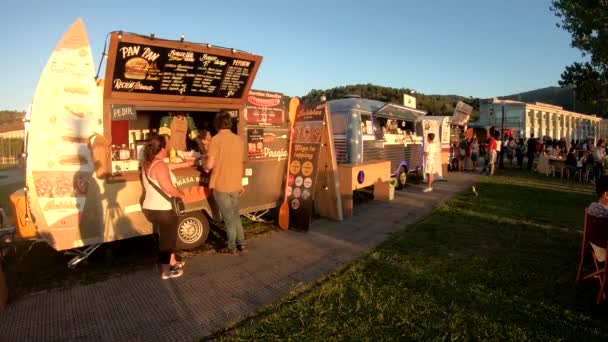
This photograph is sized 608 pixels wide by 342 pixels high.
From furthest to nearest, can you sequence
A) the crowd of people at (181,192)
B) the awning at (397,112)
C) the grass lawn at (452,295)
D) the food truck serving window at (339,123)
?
the awning at (397,112) → the food truck serving window at (339,123) → the crowd of people at (181,192) → the grass lawn at (452,295)

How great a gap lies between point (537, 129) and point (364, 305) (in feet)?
245

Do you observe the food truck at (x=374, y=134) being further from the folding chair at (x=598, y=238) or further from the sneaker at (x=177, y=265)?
the folding chair at (x=598, y=238)

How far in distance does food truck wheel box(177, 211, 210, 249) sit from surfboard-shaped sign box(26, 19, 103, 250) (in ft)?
4.40

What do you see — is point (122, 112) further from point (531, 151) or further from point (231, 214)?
point (531, 151)

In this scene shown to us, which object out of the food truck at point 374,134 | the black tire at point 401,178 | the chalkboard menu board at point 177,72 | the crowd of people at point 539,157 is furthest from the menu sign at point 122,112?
the crowd of people at point 539,157

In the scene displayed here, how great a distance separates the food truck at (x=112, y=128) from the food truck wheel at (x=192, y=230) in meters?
0.01

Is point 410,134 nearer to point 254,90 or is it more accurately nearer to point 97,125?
point 254,90

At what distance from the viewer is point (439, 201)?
9.83m

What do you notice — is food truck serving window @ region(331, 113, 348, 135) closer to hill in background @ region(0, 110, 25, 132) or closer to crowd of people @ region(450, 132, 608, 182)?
hill in background @ region(0, 110, 25, 132)

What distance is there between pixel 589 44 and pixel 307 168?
1812 centimetres

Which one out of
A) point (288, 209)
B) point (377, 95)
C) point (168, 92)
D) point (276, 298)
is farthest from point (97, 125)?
point (377, 95)

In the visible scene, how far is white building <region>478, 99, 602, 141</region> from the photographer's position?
57.7 meters

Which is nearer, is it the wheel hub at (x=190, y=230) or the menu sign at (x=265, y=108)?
the wheel hub at (x=190, y=230)

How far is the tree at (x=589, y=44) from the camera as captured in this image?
54.9 ft
